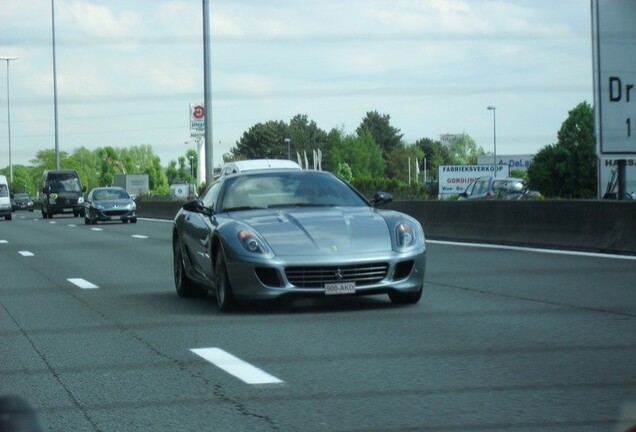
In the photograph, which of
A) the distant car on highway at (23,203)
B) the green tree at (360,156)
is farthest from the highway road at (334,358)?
the green tree at (360,156)

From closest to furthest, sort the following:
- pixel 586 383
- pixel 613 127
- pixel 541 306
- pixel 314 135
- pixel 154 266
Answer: pixel 586 383, pixel 541 306, pixel 613 127, pixel 154 266, pixel 314 135

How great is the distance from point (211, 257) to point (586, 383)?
5.23 meters

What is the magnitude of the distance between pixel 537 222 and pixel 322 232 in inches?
456

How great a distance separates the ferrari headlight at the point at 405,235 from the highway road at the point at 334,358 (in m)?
0.58

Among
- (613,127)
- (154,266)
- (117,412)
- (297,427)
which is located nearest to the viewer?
(297,427)

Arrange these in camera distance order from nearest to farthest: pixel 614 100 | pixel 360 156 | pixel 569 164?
pixel 614 100 < pixel 569 164 < pixel 360 156

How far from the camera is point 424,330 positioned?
362 inches

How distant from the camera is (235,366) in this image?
746 cm

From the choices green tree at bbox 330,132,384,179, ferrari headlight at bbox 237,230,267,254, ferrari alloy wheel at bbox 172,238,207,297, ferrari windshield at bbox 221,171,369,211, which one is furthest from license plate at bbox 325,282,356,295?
green tree at bbox 330,132,384,179

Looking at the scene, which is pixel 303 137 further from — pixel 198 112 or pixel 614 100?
pixel 614 100

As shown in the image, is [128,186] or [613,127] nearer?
[613,127]

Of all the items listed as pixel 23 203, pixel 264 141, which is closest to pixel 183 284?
pixel 23 203

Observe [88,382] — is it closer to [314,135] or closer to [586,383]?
[586,383]

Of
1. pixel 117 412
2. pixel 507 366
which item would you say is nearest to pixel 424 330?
pixel 507 366
